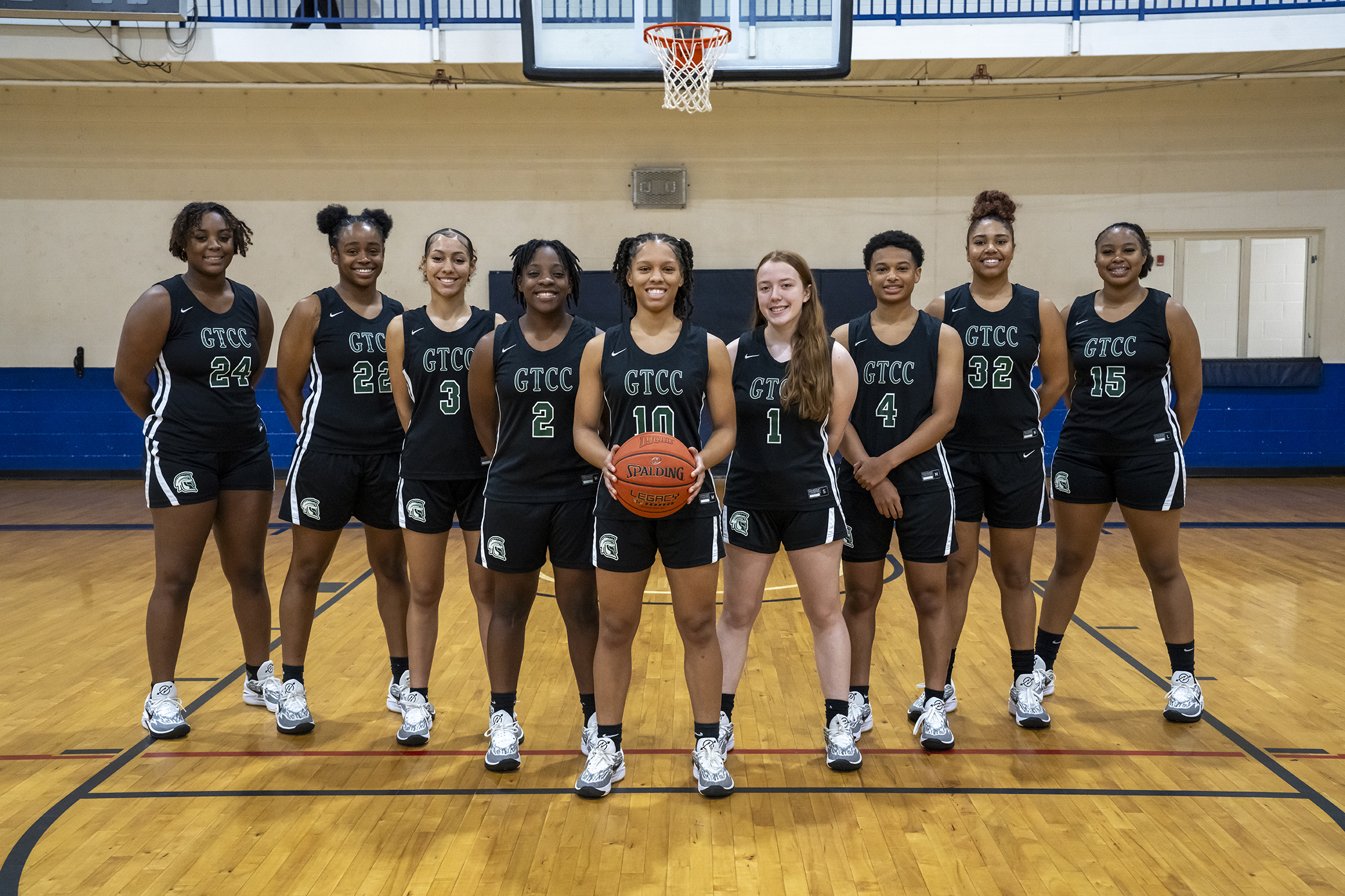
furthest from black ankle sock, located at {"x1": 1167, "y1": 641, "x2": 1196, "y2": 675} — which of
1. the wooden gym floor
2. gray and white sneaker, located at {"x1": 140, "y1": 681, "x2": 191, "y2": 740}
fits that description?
gray and white sneaker, located at {"x1": 140, "y1": 681, "x2": 191, "y2": 740}

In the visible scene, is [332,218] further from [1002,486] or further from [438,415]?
[1002,486]

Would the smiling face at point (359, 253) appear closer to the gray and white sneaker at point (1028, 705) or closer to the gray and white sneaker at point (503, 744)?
the gray and white sneaker at point (503, 744)

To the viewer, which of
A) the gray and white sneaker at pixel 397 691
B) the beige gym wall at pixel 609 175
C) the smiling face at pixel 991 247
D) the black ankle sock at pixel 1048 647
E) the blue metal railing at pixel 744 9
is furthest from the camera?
the beige gym wall at pixel 609 175

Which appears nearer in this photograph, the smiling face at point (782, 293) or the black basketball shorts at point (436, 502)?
the smiling face at point (782, 293)

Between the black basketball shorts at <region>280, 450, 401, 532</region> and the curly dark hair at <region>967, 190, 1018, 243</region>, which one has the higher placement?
the curly dark hair at <region>967, 190, 1018, 243</region>

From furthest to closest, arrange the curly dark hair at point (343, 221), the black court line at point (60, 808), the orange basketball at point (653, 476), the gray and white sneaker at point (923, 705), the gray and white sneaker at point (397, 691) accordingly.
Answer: the gray and white sneaker at point (397, 691) → the gray and white sneaker at point (923, 705) → the curly dark hair at point (343, 221) → the orange basketball at point (653, 476) → the black court line at point (60, 808)

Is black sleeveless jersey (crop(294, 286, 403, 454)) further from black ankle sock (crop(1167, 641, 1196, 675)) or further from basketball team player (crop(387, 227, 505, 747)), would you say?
black ankle sock (crop(1167, 641, 1196, 675))

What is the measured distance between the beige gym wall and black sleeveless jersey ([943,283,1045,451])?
684 cm

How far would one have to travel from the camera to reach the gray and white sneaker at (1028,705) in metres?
3.63

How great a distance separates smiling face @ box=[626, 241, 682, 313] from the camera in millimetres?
2988

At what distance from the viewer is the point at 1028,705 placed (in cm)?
366

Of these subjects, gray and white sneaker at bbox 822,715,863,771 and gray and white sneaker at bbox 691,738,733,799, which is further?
gray and white sneaker at bbox 822,715,863,771

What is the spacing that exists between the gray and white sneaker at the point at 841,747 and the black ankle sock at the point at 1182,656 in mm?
1341

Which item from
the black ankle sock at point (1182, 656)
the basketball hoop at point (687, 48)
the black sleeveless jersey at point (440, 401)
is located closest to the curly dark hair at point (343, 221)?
the black sleeveless jersey at point (440, 401)
